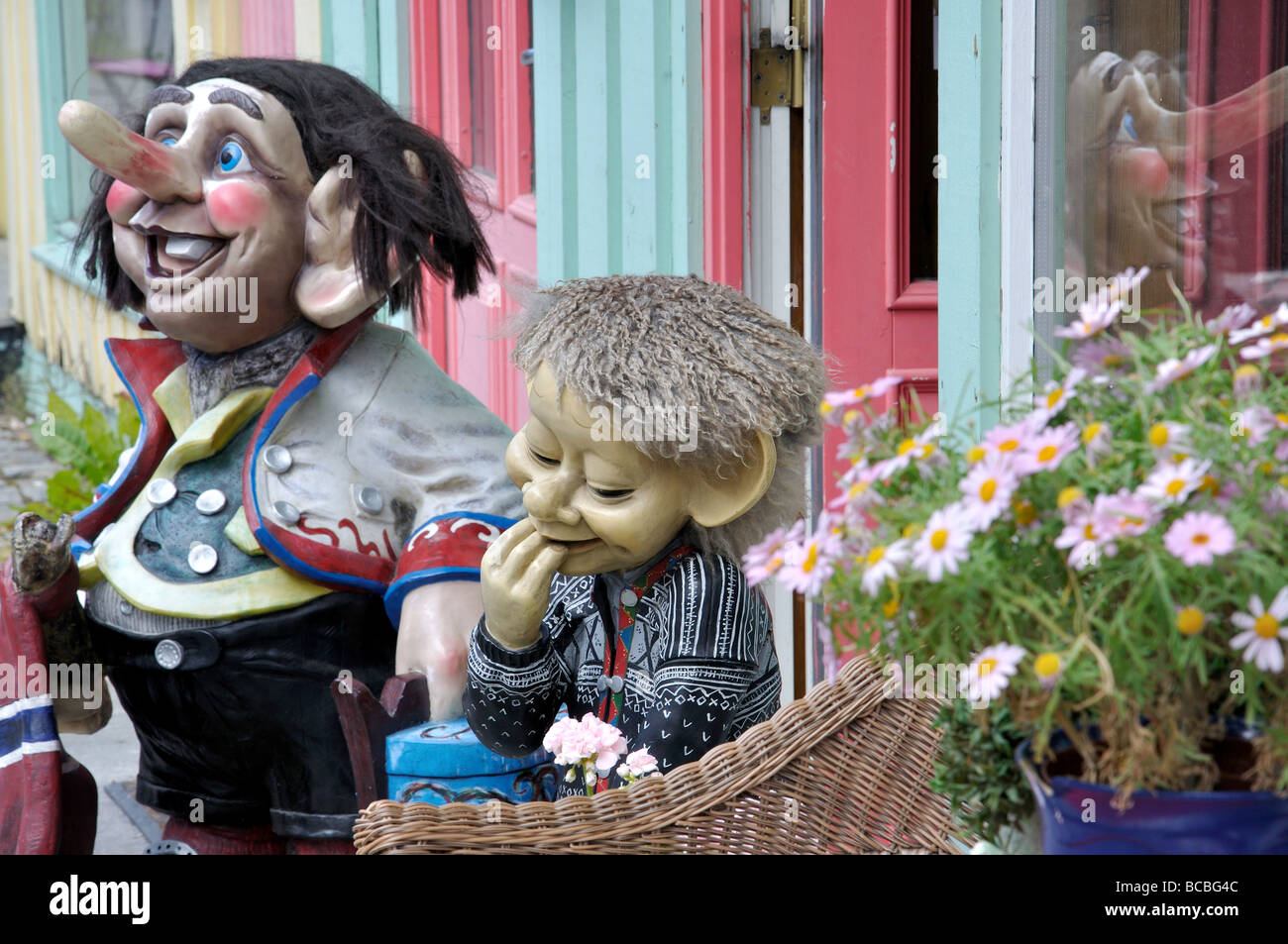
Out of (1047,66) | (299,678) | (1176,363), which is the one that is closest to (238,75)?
(299,678)

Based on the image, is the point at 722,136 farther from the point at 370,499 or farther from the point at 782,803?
the point at 782,803

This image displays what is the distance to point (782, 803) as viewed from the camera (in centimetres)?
174

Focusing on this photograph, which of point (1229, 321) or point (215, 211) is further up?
point (215, 211)

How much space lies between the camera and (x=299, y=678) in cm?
270

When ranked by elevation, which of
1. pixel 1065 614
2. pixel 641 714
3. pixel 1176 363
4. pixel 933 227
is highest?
pixel 933 227

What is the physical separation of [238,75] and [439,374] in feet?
2.04

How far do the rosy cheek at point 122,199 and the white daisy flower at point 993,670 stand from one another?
1976 mm

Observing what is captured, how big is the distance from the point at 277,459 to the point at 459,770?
0.65 m

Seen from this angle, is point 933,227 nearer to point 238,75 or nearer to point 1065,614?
point 238,75

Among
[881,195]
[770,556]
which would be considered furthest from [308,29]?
[770,556]

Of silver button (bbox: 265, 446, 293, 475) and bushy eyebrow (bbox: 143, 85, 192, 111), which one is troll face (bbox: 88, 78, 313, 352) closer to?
bushy eyebrow (bbox: 143, 85, 192, 111)

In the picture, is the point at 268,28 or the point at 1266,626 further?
the point at 268,28

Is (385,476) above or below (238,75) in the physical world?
below

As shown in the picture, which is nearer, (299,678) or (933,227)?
(299,678)
